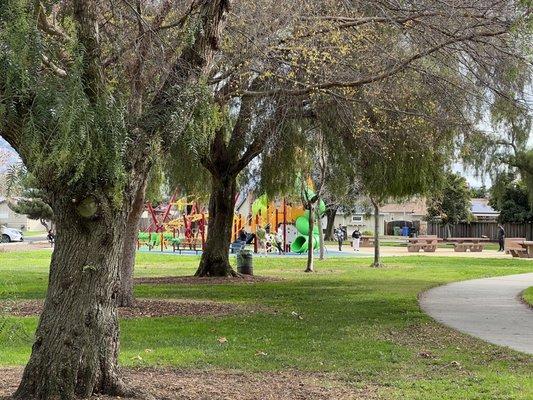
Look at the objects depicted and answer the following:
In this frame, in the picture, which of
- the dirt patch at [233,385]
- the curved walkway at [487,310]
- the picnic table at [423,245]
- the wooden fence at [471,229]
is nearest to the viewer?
the dirt patch at [233,385]

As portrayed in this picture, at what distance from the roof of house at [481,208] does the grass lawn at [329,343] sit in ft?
216

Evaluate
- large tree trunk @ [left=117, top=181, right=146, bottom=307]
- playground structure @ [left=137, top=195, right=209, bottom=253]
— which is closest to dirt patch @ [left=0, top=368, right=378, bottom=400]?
large tree trunk @ [left=117, top=181, right=146, bottom=307]

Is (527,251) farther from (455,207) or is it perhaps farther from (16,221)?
(16,221)

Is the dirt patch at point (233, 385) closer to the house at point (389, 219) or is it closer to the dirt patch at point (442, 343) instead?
the dirt patch at point (442, 343)

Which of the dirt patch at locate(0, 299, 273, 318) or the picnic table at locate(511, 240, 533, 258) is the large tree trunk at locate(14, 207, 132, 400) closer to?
the dirt patch at locate(0, 299, 273, 318)

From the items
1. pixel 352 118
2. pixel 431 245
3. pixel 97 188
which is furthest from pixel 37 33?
pixel 431 245

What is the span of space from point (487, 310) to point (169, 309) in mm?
6082

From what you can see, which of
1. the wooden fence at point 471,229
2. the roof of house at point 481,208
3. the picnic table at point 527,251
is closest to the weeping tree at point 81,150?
the picnic table at point 527,251

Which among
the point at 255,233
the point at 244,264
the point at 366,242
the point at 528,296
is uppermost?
the point at 255,233

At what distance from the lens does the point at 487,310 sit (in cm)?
1584

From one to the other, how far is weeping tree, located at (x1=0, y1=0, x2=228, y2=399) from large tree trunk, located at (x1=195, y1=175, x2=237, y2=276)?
1596cm

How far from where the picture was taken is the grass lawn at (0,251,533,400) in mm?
8531

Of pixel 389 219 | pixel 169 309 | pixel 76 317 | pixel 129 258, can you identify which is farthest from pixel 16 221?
pixel 76 317

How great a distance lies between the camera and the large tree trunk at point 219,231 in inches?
936
